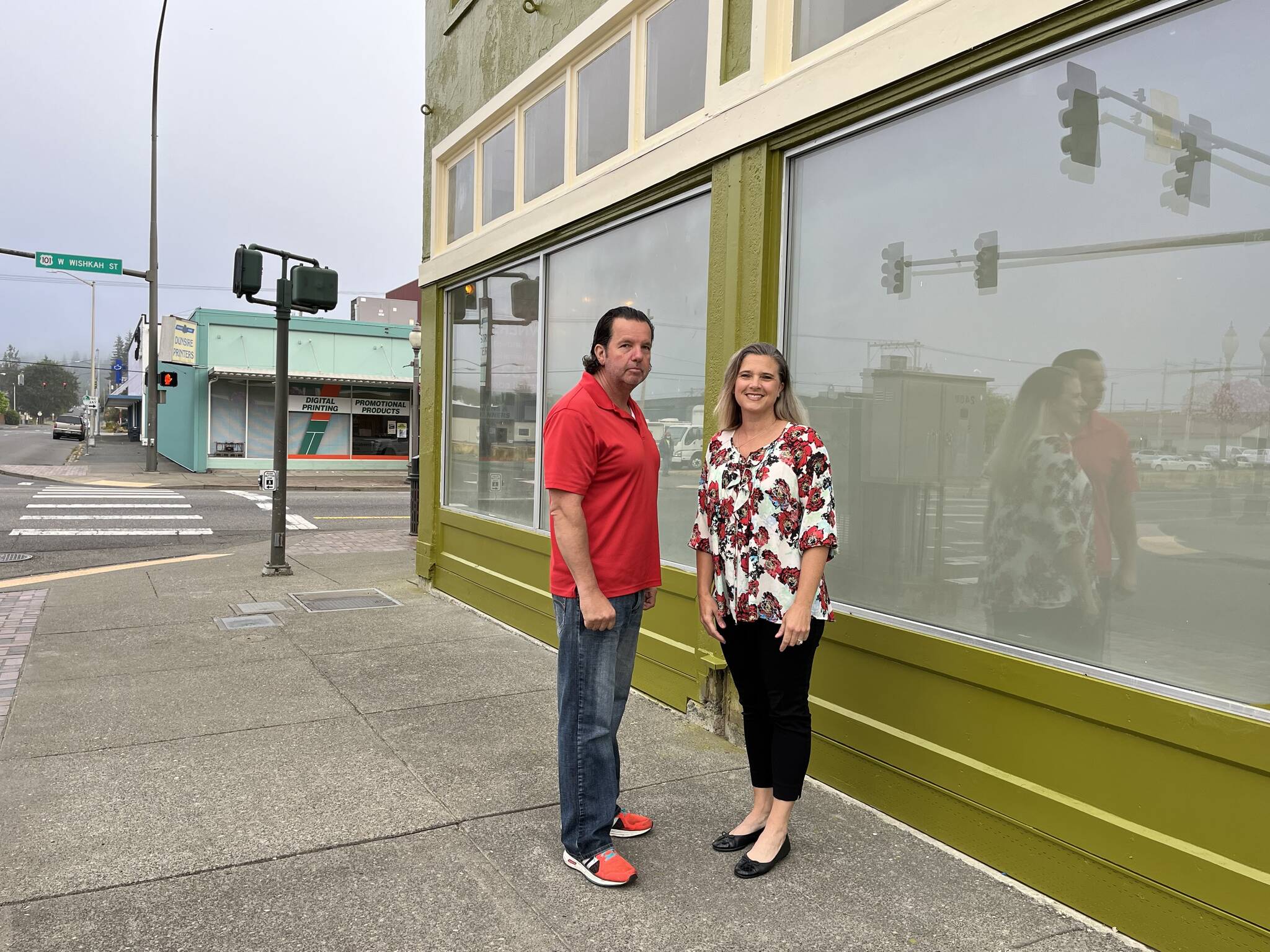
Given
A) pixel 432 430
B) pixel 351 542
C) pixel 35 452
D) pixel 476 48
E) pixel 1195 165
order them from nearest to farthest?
pixel 1195 165 < pixel 476 48 < pixel 432 430 < pixel 351 542 < pixel 35 452

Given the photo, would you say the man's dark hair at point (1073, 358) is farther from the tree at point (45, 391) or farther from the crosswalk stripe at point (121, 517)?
the tree at point (45, 391)

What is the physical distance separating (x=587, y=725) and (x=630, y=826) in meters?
0.62

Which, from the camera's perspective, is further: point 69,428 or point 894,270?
point 69,428

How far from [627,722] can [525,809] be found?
123cm

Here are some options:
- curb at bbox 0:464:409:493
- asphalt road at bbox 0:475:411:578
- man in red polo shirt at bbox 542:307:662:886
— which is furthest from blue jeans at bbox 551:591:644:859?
curb at bbox 0:464:409:493

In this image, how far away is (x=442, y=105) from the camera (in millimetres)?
8664

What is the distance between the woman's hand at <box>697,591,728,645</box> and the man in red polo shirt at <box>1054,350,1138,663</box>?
48.6 inches

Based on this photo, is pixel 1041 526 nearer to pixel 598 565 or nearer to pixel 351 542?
pixel 598 565

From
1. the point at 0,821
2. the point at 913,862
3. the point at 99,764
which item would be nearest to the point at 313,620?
the point at 99,764

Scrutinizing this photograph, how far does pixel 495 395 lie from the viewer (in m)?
7.64

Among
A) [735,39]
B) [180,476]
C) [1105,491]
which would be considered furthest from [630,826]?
[180,476]

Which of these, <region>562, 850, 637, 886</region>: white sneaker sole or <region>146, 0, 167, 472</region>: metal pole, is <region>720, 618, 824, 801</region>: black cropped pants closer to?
<region>562, 850, 637, 886</region>: white sneaker sole

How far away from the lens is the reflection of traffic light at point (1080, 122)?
3.06 metres

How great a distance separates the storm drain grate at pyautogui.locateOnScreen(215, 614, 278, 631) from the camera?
22.5ft
